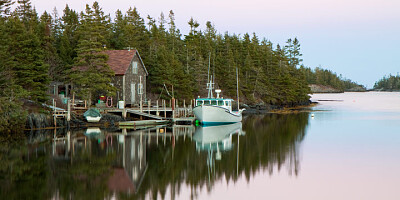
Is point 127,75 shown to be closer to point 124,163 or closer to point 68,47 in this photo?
point 68,47

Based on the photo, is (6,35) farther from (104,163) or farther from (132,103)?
(104,163)

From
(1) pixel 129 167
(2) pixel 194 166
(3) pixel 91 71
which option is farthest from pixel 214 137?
(3) pixel 91 71

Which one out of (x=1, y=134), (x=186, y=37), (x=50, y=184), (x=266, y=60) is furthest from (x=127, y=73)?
(x=266, y=60)

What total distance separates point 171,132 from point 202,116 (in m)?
6.07

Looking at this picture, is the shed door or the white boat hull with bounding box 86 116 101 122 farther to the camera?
the shed door

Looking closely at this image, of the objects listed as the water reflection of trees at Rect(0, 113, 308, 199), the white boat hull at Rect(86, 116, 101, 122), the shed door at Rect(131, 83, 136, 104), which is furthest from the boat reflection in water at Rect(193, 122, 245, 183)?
the shed door at Rect(131, 83, 136, 104)

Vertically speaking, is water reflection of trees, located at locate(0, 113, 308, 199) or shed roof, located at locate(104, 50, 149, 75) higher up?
shed roof, located at locate(104, 50, 149, 75)

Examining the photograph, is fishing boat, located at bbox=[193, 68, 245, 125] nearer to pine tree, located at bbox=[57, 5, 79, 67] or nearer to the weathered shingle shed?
the weathered shingle shed

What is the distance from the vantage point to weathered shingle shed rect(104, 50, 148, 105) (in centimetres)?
4403

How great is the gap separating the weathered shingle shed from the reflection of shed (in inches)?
612

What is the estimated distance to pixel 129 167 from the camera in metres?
19.4

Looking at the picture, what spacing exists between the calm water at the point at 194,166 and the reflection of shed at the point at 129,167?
1.7 inches

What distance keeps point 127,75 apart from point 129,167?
26.5 metres

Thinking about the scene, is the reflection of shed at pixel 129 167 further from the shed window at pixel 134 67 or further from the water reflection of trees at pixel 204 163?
the shed window at pixel 134 67
